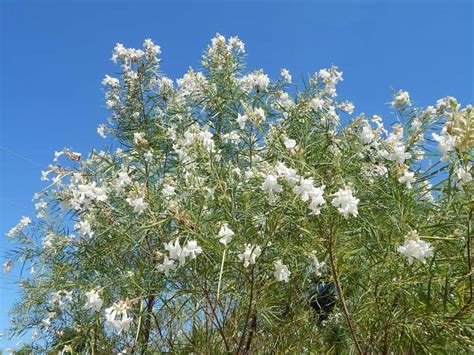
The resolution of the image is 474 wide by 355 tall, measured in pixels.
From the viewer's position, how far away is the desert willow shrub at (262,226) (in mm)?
1951

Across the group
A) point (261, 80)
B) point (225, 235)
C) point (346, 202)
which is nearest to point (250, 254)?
point (225, 235)

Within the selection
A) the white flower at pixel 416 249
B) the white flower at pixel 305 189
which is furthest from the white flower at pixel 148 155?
the white flower at pixel 416 249

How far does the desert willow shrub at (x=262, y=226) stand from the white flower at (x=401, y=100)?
0.04 ft

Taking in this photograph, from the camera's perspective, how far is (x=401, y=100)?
103 inches

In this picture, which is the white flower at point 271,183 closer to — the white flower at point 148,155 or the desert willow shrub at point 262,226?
the desert willow shrub at point 262,226

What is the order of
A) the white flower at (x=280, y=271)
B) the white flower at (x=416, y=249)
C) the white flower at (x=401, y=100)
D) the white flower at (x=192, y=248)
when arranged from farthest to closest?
the white flower at (x=401, y=100)
the white flower at (x=280, y=271)
the white flower at (x=192, y=248)
the white flower at (x=416, y=249)

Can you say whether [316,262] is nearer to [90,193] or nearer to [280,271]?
[280,271]

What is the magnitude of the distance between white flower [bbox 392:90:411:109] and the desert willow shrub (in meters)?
0.01

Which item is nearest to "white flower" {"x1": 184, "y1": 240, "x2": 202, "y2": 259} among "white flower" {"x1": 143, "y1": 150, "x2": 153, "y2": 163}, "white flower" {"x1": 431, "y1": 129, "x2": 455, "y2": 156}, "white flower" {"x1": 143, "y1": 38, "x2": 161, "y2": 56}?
"white flower" {"x1": 431, "y1": 129, "x2": 455, "y2": 156}

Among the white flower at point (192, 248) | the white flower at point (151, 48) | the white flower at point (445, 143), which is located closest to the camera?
the white flower at point (445, 143)

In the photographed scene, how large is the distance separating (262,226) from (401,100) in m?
1.04

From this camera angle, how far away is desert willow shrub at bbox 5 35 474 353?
6.40ft

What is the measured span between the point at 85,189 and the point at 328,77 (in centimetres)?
171

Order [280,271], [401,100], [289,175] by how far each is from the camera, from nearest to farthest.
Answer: [289,175]
[280,271]
[401,100]
